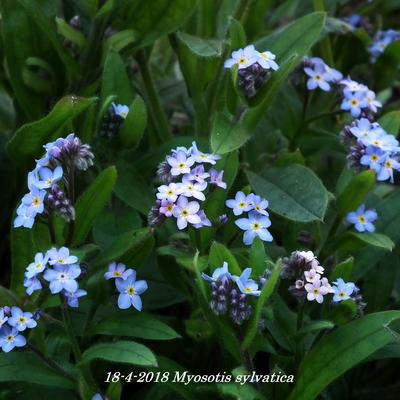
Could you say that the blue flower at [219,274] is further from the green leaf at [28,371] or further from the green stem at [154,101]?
the green stem at [154,101]

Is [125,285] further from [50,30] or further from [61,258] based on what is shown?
[50,30]

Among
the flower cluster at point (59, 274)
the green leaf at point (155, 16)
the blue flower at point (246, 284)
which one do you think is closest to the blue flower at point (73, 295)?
the flower cluster at point (59, 274)

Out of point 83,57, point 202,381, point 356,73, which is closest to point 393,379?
point 202,381

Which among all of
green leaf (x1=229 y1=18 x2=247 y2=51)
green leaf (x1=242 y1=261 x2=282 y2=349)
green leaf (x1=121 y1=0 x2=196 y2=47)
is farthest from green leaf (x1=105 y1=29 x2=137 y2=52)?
green leaf (x1=242 y1=261 x2=282 y2=349)

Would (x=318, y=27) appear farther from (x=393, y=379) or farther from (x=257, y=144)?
(x=393, y=379)

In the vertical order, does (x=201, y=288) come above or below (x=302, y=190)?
below

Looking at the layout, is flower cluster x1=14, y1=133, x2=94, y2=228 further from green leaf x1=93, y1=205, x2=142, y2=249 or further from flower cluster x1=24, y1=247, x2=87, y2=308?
green leaf x1=93, y1=205, x2=142, y2=249

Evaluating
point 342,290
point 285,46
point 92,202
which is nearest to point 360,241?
point 342,290
